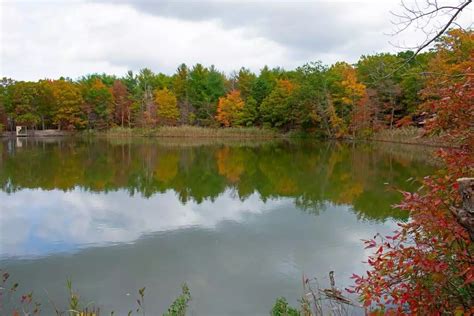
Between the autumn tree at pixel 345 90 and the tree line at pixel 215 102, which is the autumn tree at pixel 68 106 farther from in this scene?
the autumn tree at pixel 345 90

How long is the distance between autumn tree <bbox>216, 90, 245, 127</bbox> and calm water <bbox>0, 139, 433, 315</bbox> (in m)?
22.8

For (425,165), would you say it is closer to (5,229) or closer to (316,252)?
(316,252)

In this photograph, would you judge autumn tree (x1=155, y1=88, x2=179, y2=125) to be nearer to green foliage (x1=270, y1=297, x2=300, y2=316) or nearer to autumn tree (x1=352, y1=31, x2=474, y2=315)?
green foliage (x1=270, y1=297, x2=300, y2=316)

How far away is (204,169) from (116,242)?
366 inches

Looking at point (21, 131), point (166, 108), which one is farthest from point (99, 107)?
point (21, 131)

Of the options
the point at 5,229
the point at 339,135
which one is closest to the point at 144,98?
the point at 339,135

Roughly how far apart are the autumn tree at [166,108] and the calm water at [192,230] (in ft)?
81.5

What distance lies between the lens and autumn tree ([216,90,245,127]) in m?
38.3

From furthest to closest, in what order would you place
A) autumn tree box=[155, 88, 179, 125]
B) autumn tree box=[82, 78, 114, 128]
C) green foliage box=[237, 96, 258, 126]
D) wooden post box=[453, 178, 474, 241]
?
autumn tree box=[155, 88, 179, 125] → autumn tree box=[82, 78, 114, 128] → green foliage box=[237, 96, 258, 126] → wooden post box=[453, 178, 474, 241]

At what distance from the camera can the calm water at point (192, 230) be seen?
206 inches

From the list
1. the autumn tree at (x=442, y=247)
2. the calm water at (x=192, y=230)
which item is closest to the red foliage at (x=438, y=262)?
the autumn tree at (x=442, y=247)

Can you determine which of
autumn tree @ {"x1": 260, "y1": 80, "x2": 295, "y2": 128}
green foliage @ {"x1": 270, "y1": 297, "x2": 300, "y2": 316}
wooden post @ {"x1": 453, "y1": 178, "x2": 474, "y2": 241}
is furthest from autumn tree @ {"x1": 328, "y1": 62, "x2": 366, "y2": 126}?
wooden post @ {"x1": 453, "y1": 178, "x2": 474, "y2": 241}

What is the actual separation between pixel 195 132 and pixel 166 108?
14.5 ft

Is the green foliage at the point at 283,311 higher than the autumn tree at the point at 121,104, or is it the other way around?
the autumn tree at the point at 121,104
